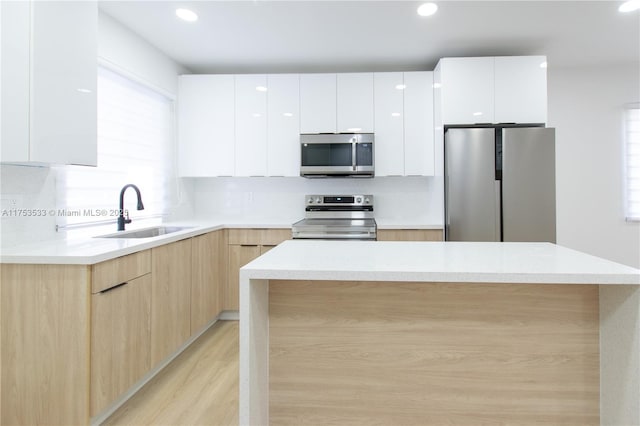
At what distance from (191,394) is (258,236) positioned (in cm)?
155

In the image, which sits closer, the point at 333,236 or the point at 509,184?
the point at 509,184

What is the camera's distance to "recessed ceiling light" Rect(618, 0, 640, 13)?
2613 mm

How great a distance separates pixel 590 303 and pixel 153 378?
2354 millimetres

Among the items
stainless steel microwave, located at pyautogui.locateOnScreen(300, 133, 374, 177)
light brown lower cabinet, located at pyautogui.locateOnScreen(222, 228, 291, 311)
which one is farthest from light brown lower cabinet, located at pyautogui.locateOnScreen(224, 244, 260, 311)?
stainless steel microwave, located at pyautogui.locateOnScreen(300, 133, 374, 177)

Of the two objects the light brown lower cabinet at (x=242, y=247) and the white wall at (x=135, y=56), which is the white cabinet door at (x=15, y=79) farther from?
the light brown lower cabinet at (x=242, y=247)

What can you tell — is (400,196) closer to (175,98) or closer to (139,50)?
(175,98)

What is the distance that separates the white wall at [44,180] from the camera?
1950 mm

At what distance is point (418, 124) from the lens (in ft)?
11.9

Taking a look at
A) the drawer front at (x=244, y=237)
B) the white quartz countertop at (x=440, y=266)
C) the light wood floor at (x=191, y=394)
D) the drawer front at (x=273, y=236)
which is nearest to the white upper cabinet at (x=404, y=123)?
the drawer front at (x=273, y=236)

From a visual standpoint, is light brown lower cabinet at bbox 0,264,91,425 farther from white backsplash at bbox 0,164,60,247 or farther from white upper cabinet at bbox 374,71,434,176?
white upper cabinet at bbox 374,71,434,176

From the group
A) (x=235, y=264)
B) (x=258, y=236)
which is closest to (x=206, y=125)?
(x=258, y=236)

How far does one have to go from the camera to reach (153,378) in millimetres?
2336

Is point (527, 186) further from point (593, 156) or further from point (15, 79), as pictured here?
point (15, 79)

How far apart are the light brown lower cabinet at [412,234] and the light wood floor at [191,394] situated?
157 centimetres
